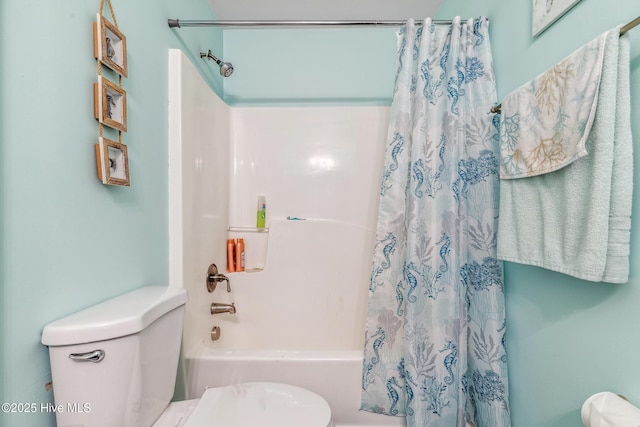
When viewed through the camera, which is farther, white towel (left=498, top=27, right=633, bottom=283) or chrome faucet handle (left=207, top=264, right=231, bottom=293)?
chrome faucet handle (left=207, top=264, right=231, bottom=293)

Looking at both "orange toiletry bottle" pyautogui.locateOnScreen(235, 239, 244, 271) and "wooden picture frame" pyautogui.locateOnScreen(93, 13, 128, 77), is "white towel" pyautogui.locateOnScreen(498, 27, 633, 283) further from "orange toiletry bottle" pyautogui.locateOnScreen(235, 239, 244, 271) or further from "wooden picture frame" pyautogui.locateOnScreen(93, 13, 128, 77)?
"orange toiletry bottle" pyautogui.locateOnScreen(235, 239, 244, 271)

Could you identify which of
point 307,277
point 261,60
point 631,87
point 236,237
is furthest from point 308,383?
point 261,60

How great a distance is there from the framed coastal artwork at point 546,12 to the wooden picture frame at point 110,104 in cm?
137

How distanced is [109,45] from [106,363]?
0.91 m

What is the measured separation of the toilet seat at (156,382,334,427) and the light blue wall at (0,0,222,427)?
0.41m

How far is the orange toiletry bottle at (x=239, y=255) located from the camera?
1998mm

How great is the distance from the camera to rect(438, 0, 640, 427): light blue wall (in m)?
0.76

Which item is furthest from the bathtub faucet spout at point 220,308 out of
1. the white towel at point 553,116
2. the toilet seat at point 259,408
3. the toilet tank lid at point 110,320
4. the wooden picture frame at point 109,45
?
the white towel at point 553,116

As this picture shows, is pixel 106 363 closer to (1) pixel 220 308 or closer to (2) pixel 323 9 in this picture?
(1) pixel 220 308

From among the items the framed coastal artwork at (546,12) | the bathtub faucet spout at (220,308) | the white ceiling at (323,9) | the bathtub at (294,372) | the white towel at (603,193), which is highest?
the white ceiling at (323,9)

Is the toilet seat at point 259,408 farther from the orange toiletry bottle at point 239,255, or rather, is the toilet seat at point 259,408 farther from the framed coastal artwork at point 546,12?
the framed coastal artwork at point 546,12

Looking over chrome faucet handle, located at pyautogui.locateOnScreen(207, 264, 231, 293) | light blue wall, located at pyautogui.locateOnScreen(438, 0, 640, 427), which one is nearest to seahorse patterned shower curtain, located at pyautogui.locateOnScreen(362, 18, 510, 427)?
light blue wall, located at pyautogui.locateOnScreen(438, 0, 640, 427)

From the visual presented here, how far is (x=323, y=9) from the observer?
2.00 meters

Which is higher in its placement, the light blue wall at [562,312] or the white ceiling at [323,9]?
the white ceiling at [323,9]
